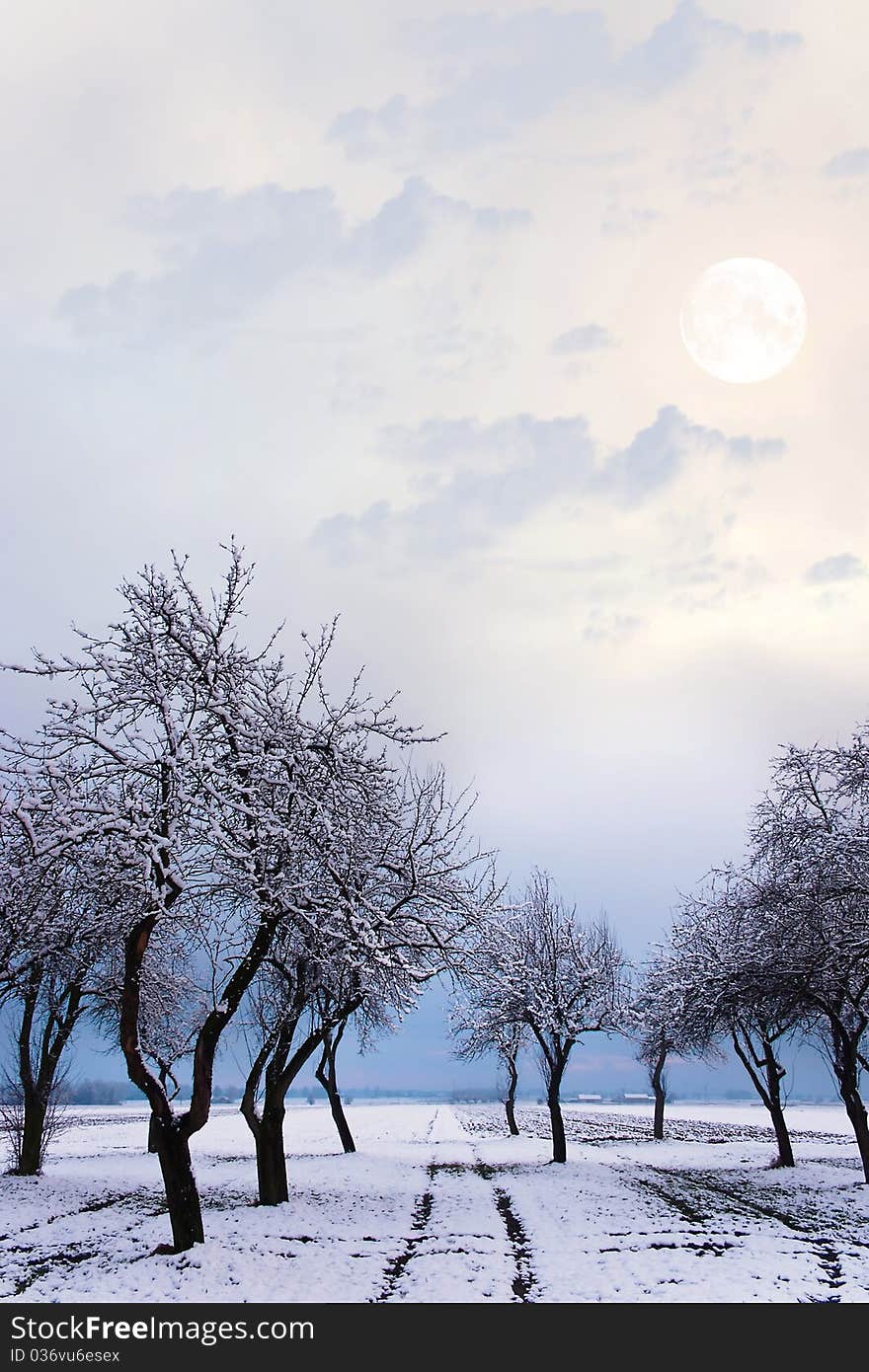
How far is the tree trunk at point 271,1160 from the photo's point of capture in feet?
58.0

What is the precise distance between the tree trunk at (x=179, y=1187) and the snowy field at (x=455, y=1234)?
451 millimetres

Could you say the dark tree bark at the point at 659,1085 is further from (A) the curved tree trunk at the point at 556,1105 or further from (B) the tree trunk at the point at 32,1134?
(B) the tree trunk at the point at 32,1134

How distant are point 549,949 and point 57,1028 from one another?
1826 cm

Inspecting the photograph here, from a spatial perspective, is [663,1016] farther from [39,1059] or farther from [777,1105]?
[39,1059]

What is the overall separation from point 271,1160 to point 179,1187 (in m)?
5.51

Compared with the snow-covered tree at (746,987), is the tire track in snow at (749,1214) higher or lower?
lower

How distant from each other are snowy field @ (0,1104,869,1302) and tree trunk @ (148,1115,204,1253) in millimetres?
451

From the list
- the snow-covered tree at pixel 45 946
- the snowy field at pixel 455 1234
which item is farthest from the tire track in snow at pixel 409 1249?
the snow-covered tree at pixel 45 946

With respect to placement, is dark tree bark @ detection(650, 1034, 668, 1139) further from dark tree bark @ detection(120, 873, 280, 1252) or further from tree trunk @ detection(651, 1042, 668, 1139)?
dark tree bark @ detection(120, 873, 280, 1252)

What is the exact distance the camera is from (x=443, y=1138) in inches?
1902

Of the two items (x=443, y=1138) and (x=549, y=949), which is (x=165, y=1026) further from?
(x=443, y=1138)

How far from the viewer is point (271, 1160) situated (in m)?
17.8

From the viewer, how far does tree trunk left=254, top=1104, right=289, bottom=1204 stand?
1769cm
